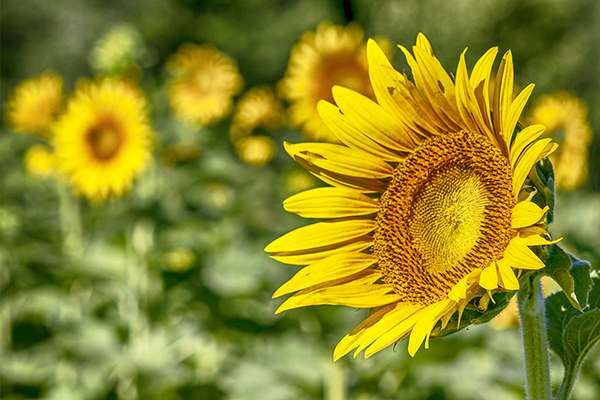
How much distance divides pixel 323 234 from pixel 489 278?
0.29m

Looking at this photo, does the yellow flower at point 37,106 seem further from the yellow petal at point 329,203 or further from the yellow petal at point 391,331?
the yellow petal at point 391,331

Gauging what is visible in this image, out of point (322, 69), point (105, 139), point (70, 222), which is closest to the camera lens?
point (105, 139)

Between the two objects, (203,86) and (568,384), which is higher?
(203,86)

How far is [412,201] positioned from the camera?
94cm

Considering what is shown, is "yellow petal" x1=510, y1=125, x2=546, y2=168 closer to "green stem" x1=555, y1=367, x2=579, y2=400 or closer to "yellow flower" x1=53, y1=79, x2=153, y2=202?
"green stem" x1=555, y1=367, x2=579, y2=400

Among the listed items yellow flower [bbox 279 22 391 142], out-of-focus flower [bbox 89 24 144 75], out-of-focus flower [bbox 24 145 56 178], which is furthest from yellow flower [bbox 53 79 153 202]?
yellow flower [bbox 279 22 391 142]

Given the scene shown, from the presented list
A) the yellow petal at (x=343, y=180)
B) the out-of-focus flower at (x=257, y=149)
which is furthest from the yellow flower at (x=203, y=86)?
the yellow petal at (x=343, y=180)

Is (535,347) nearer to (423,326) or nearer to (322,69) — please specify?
(423,326)

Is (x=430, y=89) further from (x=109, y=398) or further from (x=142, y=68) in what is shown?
(x=142, y=68)

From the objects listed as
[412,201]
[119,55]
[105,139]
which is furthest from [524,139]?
[119,55]

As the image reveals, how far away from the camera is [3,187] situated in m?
3.66

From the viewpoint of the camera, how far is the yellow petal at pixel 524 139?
0.70 metres

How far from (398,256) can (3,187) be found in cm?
341

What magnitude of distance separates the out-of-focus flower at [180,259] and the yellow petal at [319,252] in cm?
188
